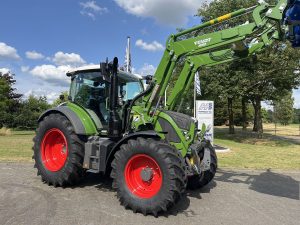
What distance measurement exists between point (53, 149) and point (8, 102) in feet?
114

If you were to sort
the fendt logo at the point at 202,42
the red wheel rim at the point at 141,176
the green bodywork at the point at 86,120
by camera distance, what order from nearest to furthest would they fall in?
the red wheel rim at the point at 141,176
the fendt logo at the point at 202,42
the green bodywork at the point at 86,120

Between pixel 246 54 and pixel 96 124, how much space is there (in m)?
3.49

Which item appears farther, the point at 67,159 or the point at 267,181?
the point at 267,181

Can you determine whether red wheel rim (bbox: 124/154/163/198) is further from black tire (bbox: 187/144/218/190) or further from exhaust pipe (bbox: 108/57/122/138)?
black tire (bbox: 187/144/218/190)

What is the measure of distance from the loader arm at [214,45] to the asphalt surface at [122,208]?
2.02 m

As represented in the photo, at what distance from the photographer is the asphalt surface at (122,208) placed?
5.54 meters

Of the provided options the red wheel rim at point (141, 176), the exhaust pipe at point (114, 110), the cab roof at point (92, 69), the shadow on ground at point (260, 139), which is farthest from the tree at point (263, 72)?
the red wheel rim at point (141, 176)

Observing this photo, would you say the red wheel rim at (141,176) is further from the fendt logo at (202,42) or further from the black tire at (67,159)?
the fendt logo at (202,42)

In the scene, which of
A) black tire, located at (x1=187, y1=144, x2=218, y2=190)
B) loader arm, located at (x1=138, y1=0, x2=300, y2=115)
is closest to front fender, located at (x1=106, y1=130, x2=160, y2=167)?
loader arm, located at (x1=138, y1=0, x2=300, y2=115)

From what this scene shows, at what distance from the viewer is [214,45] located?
6.58 m

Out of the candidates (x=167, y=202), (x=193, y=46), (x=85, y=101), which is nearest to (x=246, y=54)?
(x=193, y=46)

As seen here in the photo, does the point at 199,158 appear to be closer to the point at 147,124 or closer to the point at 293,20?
the point at 147,124

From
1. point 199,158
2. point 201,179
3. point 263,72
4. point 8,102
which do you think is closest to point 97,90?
point 199,158

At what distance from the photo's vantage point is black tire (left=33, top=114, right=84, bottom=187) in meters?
7.16
